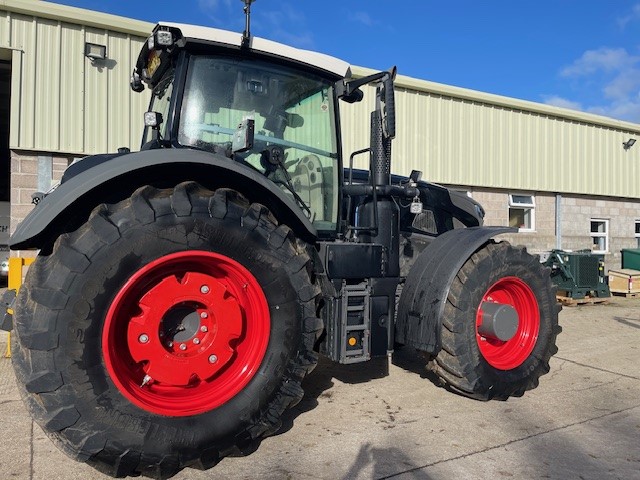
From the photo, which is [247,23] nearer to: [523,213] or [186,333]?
[186,333]

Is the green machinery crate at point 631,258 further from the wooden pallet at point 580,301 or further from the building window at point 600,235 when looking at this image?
the wooden pallet at point 580,301

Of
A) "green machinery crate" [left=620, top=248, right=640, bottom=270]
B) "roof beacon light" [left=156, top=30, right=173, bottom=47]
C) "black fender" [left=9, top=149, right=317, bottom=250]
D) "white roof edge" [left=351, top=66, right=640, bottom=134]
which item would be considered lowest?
"green machinery crate" [left=620, top=248, right=640, bottom=270]

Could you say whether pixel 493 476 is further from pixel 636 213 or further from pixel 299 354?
pixel 636 213

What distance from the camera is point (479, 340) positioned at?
3773 mm

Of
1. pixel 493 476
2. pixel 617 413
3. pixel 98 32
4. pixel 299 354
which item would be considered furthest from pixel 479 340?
pixel 98 32

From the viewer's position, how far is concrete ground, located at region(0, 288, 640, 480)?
2.60 metres

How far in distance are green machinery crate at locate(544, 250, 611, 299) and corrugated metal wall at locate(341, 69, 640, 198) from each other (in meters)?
2.48

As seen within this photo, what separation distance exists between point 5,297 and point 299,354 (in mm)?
1815

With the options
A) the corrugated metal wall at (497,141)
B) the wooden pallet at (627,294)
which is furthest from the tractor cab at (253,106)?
the wooden pallet at (627,294)

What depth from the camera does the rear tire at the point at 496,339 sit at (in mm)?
3426

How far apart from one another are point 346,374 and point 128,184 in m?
2.59

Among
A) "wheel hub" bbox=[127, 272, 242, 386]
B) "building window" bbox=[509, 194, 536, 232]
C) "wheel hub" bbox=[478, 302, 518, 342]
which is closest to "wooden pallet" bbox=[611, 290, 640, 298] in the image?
"building window" bbox=[509, 194, 536, 232]

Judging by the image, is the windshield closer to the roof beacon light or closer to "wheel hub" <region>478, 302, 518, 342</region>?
the roof beacon light

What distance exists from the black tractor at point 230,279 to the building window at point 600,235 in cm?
1112
